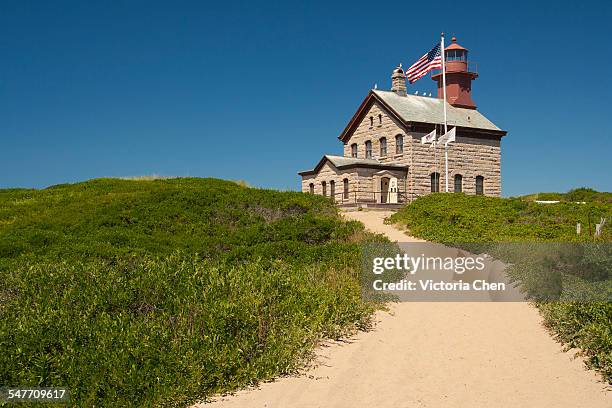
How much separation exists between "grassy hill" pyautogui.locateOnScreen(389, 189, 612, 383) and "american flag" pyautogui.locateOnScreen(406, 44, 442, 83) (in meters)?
7.75

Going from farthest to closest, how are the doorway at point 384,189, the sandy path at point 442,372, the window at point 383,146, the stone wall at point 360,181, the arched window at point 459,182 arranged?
the window at point 383,146 → the arched window at point 459,182 → the doorway at point 384,189 → the stone wall at point 360,181 → the sandy path at point 442,372

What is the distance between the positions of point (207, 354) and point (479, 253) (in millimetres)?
10971

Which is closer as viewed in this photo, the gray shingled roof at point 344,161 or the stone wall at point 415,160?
the gray shingled roof at point 344,161

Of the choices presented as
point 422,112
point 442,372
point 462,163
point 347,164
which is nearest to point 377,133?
point 422,112

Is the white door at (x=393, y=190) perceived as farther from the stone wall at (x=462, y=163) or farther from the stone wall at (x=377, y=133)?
the stone wall at (x=377, y=133)

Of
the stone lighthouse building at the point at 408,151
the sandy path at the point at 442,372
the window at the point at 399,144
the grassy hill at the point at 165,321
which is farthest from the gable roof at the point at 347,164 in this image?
the sandy path at the point at 442,372

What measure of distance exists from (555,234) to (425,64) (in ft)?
47.5

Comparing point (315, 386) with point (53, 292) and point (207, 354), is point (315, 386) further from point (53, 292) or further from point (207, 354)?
point (53, 292)

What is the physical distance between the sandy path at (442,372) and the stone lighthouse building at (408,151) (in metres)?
22.1

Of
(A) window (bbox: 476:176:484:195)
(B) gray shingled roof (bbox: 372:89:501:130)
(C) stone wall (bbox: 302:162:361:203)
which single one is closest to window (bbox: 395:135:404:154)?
(B) gray shingled roof (bbox: 372:89:501:130)

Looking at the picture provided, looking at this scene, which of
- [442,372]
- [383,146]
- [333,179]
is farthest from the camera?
[383,146]

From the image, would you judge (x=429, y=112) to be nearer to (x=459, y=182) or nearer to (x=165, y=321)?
(x=459, y=182)

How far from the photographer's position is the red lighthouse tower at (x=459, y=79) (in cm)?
4050

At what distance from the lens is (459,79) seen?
134 feet
